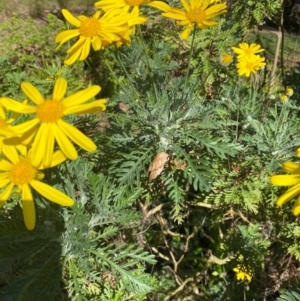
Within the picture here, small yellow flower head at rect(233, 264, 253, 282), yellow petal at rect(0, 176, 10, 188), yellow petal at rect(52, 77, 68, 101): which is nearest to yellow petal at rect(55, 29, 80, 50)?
yellow petal at rect(52, 77, 68, 101)

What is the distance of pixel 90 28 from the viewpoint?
59.2 inches

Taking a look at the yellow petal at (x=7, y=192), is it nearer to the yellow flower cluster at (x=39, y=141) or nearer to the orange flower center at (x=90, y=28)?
the yellow flower cluster at (x=39, y=141)

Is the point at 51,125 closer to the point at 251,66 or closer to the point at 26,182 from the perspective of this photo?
the point at 26,182

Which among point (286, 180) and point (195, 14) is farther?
point (195, 14)

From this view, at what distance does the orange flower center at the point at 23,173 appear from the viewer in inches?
50.9

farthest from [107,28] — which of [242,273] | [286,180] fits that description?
[242,273]

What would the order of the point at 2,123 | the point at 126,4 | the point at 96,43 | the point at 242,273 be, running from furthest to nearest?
the point at 242,273
the point at 126,4
the point at 96,43
the point at 2,123

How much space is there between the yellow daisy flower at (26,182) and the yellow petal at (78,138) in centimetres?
6

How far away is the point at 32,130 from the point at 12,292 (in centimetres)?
60

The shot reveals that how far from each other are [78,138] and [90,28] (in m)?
0.46

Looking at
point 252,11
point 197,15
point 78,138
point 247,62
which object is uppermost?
point 197,15

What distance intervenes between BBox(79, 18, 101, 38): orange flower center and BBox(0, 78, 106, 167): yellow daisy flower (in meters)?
0.27

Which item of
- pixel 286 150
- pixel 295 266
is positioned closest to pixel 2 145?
pixel 286 150

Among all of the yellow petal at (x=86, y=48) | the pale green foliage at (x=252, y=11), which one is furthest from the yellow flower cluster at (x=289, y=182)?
the pale green foliage at (x=252, y=11)
